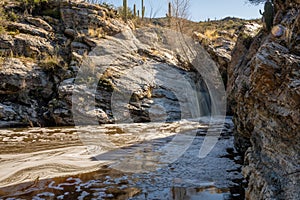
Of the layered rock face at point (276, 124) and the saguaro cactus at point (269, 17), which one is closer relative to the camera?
the layered rock face at point (276, 124)

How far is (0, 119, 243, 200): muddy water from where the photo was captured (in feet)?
9.12

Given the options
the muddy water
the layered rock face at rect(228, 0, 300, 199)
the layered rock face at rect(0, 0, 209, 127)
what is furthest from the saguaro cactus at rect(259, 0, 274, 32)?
the layered rock face at rect(0, 0, 209, 127)

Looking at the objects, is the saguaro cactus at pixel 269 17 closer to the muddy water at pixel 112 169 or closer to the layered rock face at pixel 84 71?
the muddy water at pixel 112 169

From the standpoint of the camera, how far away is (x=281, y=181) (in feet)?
6.48

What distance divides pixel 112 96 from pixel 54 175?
5875 millimetres

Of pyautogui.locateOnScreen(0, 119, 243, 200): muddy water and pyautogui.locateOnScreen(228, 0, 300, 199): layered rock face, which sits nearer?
pyautogui.locateOnScreen(228, 0, 300, 199): layered rock face

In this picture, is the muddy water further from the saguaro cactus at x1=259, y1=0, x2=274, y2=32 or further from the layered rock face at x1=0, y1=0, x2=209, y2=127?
the saguaro cactus at x1=259, y1=0, x2=274, y2=32

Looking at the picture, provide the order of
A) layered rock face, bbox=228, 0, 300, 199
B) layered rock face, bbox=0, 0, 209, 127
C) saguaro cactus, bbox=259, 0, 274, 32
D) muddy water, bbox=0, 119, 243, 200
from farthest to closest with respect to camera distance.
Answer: layered rock face, bbox=0, 0, 209, 127
saguaro cactus, bbox=259, 0, 274, 32
muddy water, bbox=0, 119, 243, 200
layered rock face, bbox=228, 0, 300, 199

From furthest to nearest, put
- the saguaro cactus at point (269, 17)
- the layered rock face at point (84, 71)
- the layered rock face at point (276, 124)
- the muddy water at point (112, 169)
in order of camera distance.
Answer: 1. the layered rock face at point (84, 71)
2. the saguaro cactus at point (269, 17)
3. the muddy water at point (112, 169)
4. the layered rock face at point (276, 124)

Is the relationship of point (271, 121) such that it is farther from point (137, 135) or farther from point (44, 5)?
point (44, 5)

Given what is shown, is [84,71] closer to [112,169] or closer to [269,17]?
[269,17]

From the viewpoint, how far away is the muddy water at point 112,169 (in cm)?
278

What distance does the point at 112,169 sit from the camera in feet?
11.9

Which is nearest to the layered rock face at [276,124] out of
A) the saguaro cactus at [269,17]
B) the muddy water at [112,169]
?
the muddy water at [112,169]
